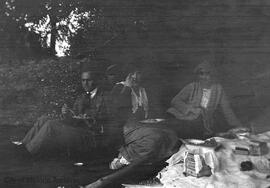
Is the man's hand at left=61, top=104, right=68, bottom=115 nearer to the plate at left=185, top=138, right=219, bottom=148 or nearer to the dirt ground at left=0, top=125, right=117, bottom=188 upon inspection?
the dirt ground at left=0, top=125, right=117, bottom=188

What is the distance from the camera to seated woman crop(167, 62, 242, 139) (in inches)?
167

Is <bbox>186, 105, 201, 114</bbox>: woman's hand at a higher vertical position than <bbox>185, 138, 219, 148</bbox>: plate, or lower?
higher

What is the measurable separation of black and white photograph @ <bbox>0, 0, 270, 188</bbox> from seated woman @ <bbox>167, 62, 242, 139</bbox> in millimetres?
12

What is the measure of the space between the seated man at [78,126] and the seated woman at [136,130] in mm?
→ 198

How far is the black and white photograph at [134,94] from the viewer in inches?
145

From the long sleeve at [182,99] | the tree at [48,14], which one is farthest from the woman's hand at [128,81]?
the tree at [48,14]

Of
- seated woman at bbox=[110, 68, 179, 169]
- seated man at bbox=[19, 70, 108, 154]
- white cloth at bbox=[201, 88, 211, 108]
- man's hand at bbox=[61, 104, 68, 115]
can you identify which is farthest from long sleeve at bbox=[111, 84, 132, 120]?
white cloth at bbox=[201, 88, 211, 108]

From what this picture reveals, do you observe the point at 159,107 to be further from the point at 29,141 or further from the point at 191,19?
the point at 29,141

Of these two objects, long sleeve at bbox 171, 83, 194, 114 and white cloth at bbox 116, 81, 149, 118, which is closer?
white cloth at bbox 116, 81, 149, 118

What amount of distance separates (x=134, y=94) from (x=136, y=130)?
15.0 inches

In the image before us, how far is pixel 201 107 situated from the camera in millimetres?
4379

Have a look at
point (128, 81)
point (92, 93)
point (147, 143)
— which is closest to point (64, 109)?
point (92, 93)

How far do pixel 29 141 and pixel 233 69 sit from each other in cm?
231

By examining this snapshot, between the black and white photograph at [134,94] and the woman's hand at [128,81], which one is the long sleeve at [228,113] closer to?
the black and white photograph at [134,94]
